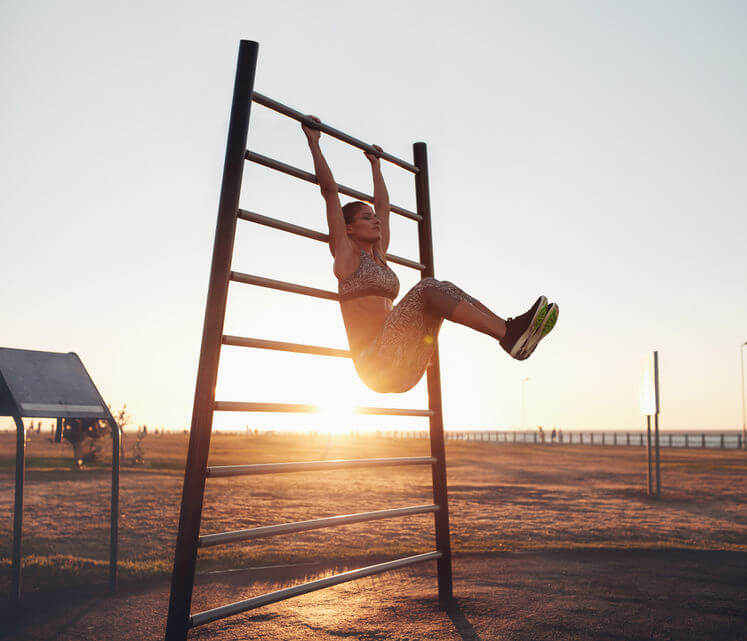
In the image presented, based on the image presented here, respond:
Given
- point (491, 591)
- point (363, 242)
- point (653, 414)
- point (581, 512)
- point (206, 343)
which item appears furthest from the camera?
point (653, 414)

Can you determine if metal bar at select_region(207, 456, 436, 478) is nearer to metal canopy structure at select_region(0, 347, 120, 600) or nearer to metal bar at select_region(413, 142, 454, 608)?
metal bar at select_region(413, 142, 454, 608)

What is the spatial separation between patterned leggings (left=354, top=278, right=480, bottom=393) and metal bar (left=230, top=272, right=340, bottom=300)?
0.41 metres

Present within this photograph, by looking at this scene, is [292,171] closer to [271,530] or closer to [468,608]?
[271,530]

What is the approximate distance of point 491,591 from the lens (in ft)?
13.7

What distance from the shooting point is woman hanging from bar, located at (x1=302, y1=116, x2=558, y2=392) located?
3.03 metres

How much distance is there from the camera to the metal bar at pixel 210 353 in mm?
2793

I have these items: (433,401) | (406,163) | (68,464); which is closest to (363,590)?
(433,401)

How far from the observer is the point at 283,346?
3.26 metres

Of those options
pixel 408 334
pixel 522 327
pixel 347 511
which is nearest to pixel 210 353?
pixel 408 334

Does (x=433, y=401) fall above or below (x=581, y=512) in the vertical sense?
above

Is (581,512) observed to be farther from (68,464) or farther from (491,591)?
(68,464)

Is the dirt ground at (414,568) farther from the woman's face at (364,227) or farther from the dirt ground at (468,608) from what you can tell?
the woman's face at (364,227)

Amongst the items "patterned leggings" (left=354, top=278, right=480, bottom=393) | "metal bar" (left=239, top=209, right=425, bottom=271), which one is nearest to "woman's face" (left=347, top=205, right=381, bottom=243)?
"metal bar" (left=239, top=209, right=425, bottom=271)

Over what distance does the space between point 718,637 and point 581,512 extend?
5.89m
